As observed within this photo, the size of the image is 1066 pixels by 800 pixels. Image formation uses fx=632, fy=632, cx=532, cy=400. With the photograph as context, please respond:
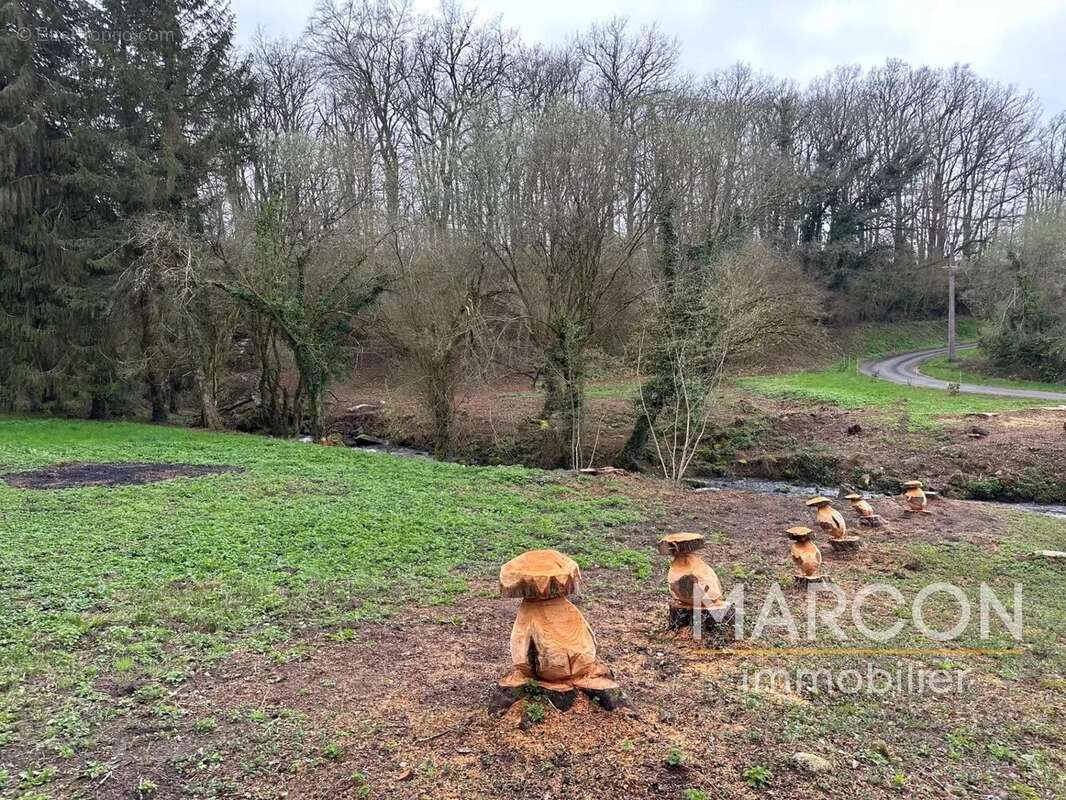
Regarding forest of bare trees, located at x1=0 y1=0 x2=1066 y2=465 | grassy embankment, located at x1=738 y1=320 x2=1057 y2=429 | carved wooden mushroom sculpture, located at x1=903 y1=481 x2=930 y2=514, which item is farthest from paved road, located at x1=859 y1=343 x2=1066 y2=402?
carved wooden mushroom sculpture, located at x1=903 y1=481 x2=930 y2=514

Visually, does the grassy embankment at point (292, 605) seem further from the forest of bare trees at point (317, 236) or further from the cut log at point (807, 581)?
the forest of bare trees at point (317, 236)

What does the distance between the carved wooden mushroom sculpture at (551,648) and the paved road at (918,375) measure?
75.1 ft

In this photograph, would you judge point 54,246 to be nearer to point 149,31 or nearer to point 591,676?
point 149,31

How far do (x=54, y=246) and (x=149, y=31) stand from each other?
634cm

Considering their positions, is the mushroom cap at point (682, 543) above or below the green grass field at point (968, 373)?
below

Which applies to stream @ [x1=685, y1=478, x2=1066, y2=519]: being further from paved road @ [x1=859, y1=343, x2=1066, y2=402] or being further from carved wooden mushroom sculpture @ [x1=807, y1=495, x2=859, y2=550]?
paved road @ [x1=859, y1=343, x2=1066, y2=402]

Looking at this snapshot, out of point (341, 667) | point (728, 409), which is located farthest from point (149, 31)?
point (341, 667)

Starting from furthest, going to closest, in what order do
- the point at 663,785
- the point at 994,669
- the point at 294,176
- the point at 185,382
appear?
the point at 185,382, the point at 294,176, the point at 994,669, the point at 663,785

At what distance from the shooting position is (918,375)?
27.9 metres

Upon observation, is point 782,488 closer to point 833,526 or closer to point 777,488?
point 777,488

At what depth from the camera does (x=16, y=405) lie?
55.1ft

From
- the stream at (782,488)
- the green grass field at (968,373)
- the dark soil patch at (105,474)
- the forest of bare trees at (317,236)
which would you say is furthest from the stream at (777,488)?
the green grass field at (968,373)

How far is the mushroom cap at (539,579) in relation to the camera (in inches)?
109

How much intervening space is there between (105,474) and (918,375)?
29.9 meters
